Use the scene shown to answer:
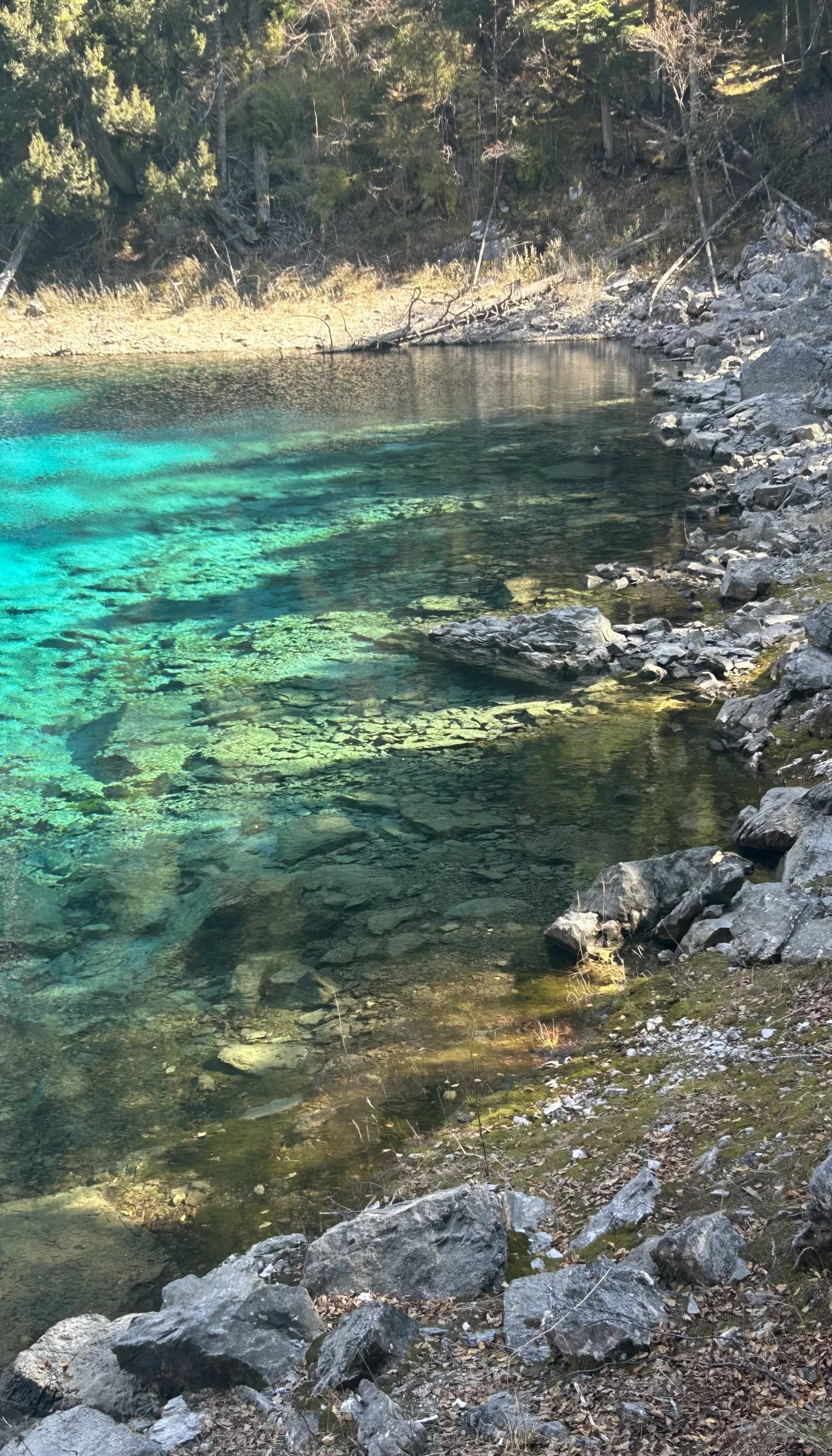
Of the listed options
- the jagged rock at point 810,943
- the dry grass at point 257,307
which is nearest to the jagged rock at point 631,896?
the jagged rock at point 810,943

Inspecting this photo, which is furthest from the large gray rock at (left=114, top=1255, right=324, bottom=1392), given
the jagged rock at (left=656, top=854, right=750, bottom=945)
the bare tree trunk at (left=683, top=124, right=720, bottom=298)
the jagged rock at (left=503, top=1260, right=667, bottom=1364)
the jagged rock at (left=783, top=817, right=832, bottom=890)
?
the bare tree trunk at (left=683, top=124, right=720, bottom=298)

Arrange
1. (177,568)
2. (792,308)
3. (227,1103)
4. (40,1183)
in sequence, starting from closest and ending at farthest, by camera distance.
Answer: (40,1183), (227,1103), (177,568), (792,308)

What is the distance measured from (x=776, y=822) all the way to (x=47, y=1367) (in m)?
4.80

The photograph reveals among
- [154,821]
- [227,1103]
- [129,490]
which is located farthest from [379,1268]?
[129,490]

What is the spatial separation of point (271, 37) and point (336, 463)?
32.6m

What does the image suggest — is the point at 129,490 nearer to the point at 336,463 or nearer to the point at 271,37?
the point at 336,463

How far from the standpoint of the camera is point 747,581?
1210 cm

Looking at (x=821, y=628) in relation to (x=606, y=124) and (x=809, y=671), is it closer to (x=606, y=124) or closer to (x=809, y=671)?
(x=809, y=671)

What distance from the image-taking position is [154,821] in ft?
29.1

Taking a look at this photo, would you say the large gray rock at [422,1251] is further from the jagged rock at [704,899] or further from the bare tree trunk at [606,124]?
the bare tree trunk at [606,124]

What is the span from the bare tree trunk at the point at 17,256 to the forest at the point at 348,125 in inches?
3.7

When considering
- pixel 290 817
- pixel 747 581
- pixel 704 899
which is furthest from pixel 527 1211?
pixel 747 581

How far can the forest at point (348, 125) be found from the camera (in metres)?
39.8

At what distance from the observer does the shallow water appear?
19.0ft
